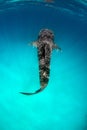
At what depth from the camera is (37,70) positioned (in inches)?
375

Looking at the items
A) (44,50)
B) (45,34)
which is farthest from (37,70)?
(45,34)

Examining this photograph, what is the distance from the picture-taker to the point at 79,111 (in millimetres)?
9445

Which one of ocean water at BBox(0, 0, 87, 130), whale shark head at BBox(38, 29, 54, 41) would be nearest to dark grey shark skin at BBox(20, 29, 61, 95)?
whale shark head at BBox(38, 29, 54, 41)

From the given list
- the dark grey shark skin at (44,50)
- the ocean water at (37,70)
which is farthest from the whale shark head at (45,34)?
the ocean water at (37,70)

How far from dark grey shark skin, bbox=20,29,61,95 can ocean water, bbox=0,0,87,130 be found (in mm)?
576

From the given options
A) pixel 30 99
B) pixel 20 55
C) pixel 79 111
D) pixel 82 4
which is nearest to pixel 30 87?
pixel 30 99

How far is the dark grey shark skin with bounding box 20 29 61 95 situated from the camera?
27.5 ft

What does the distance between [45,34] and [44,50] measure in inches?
28.4

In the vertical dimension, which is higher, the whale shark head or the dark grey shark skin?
the whale shark head

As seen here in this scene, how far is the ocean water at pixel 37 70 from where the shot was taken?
9462 millimetres

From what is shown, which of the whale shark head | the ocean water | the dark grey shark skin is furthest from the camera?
the ocean water

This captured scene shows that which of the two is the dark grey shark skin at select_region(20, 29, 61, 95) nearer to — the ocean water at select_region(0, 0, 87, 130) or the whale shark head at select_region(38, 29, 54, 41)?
the whale shark head at select_region(38, 29, 54, 41)

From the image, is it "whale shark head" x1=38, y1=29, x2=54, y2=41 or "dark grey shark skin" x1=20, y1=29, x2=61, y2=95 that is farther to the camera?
"whale shark head" x1=38, y1=29, x2=54, y2=41

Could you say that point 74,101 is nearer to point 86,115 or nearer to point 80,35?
point 86,115
